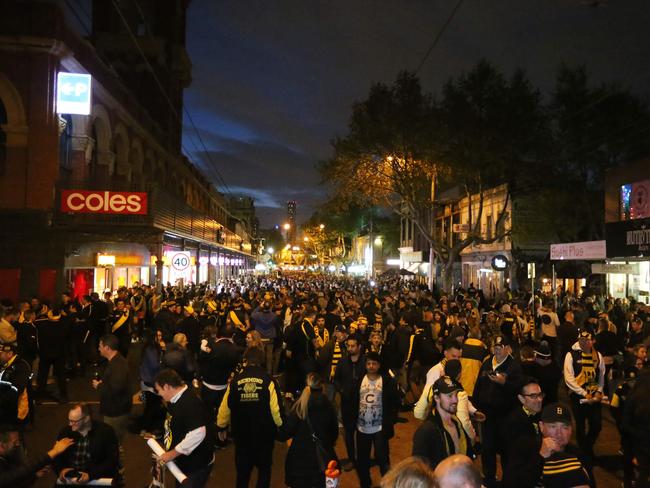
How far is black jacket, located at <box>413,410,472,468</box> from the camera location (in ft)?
14.6

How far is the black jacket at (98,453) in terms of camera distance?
4621 mm

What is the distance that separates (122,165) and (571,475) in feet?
78.0

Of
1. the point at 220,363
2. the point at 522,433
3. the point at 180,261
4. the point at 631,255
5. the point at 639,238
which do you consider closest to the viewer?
the point at 522,433

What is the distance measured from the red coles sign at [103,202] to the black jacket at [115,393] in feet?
33.4

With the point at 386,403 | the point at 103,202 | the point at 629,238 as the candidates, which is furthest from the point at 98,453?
the point at 629,238

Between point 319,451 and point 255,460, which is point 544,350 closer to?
point 319,451

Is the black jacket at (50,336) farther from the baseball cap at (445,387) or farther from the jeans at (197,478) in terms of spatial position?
the baseball cap at (445,387)

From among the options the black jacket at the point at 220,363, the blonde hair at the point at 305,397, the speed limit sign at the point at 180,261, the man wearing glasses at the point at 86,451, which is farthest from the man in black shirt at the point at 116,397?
the speed limit sign at the point at 180,261

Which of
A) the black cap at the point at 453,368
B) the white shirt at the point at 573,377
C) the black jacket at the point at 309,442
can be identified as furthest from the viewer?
the white shirt at the point at 573,377

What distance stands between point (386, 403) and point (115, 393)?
3158mm

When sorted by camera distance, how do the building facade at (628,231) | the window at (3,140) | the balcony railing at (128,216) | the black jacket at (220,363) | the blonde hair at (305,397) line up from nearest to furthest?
the blonde hair at (305,397) → the black jacket at (220,363) → the balcony railing at (128,216) → the window at (3,140) → the building facade at (628,231)

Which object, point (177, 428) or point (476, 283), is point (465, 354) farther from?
point (476, 283)

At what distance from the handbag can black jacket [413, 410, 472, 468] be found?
2.75 feet

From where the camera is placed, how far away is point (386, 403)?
6.32 meters
